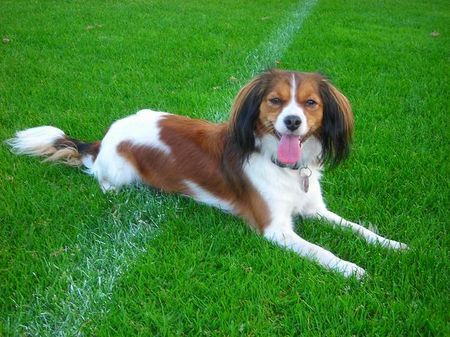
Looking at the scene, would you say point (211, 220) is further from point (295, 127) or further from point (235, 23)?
point (235, 23)

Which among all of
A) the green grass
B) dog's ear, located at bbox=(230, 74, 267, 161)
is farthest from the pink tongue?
the green grass

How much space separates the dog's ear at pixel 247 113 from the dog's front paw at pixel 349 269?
949mm

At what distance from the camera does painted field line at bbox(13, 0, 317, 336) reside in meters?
2.56

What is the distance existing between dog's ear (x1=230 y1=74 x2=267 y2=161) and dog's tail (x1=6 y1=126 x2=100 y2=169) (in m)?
1.46

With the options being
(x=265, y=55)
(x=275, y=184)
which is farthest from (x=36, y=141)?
(x=265, y=55)

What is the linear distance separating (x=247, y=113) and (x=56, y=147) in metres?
1.90

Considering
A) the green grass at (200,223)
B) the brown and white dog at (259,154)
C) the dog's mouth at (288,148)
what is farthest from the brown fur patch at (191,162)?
the dog's mouth at (288,148)

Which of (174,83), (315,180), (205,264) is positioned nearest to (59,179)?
(205,264)

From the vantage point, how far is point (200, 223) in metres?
3.48

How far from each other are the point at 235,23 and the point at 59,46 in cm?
326

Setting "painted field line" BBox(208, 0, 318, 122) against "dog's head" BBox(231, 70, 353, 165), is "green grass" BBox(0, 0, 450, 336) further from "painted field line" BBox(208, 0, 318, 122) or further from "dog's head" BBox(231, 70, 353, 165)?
"dog's head" BBox(231, 70, 353, 165)

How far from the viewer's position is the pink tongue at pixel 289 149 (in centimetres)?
319

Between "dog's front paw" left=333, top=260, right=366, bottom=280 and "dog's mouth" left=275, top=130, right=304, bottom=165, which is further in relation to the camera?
"dog's mouth" left=275, top=130, right=304, bottom=165

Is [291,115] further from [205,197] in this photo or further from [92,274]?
[92,274]
